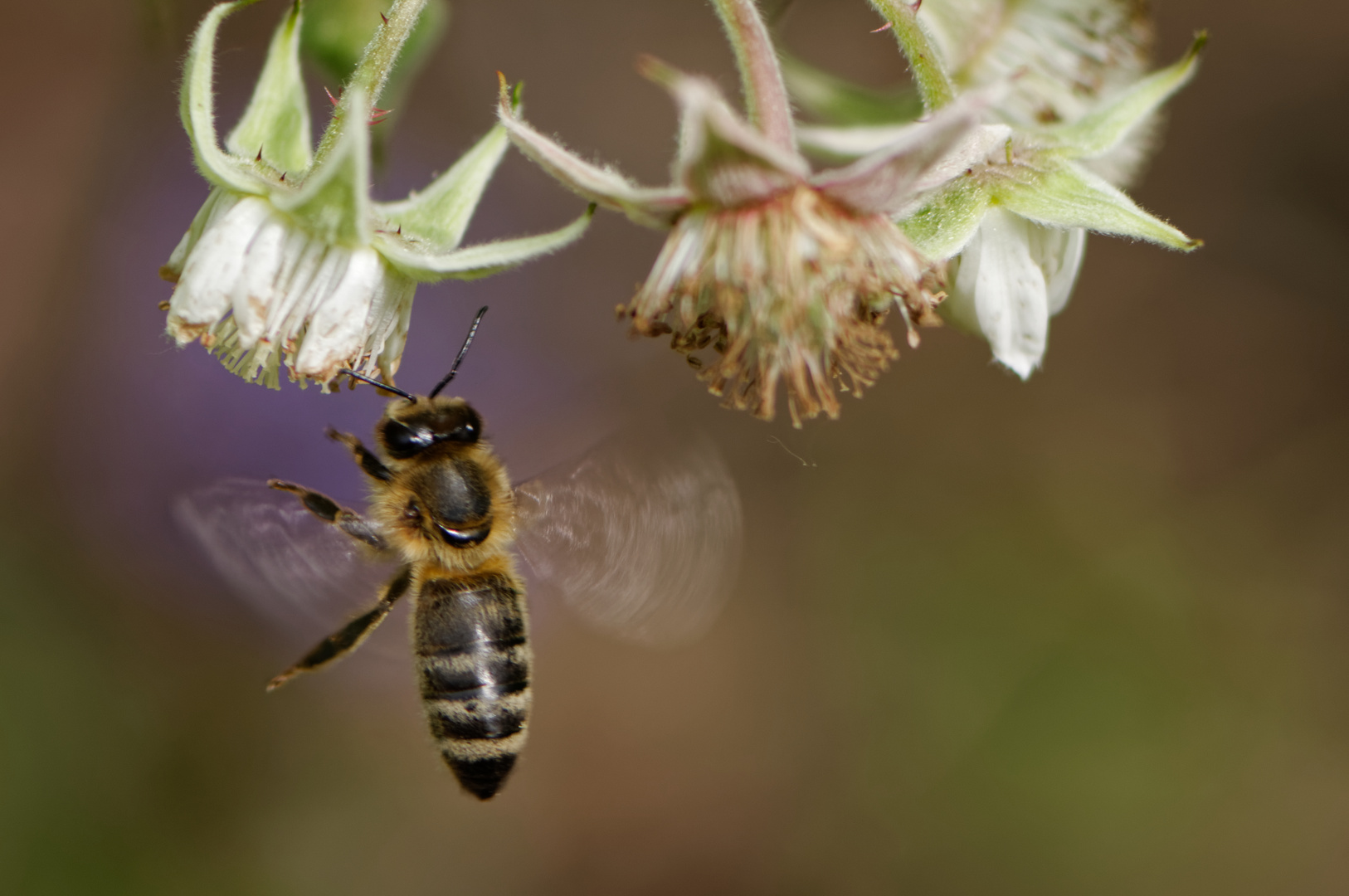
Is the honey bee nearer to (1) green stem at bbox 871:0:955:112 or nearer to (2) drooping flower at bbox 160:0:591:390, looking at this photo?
(2) drooping flower at bbox 160:0:591:390

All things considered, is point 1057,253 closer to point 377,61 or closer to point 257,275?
point 377,61

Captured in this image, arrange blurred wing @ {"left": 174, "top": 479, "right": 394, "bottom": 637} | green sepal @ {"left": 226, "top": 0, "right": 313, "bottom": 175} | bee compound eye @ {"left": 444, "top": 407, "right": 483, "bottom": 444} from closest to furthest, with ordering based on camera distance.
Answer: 1. green sepal @ {"left": 226, "top": 0, "right": 313, "bottom": 175}
2. blurred wing @ {"left": 174, "top": 479, "right": 394, "bottom": 637}
3. bee compound eye @ {"left": 444, "top": 407, "right": 483, "bottom": 444}

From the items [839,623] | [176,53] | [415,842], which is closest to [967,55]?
[176,53]

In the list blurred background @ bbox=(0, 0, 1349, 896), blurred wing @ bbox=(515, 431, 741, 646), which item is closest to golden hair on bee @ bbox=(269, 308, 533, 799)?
blurred wing @ bbox=(515, 431, 741, 646)

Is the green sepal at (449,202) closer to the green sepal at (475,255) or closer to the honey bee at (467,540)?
the green sepal at (475,255)

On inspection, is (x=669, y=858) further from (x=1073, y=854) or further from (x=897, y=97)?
(x=897, y=97)

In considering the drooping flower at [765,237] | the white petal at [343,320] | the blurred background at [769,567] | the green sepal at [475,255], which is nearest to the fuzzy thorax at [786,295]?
the drooping flower at [765,237]
